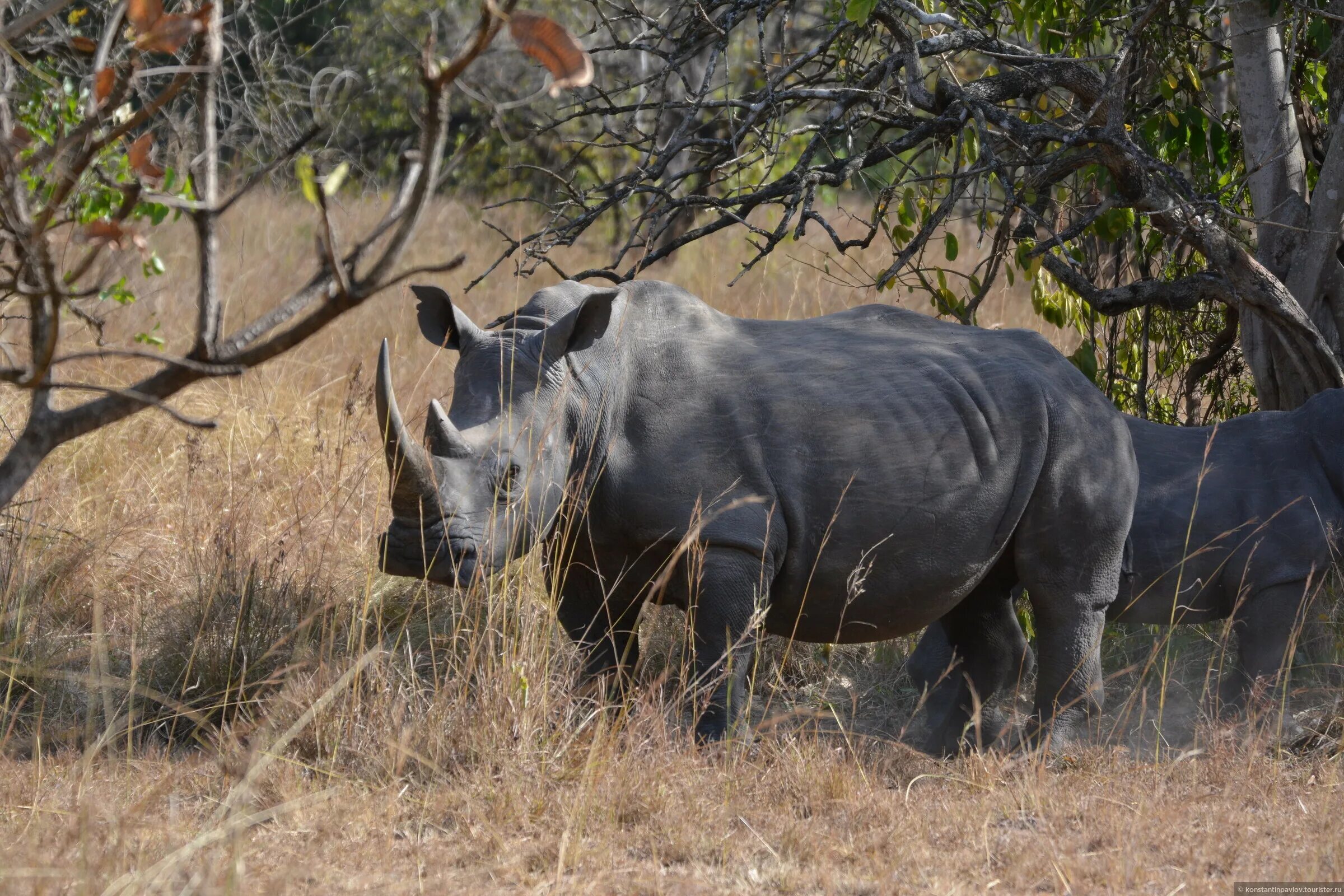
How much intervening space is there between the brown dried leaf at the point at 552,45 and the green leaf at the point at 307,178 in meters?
0.29

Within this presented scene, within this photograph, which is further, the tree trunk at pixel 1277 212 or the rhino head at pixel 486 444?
the tree trunk at pixel 1277 212

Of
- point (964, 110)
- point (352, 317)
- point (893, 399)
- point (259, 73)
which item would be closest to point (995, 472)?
point (893, 399)

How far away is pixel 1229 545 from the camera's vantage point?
4238mm

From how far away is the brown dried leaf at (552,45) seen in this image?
1665mm

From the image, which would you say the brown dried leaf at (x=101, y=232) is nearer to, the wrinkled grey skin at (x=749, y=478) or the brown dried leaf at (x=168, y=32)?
the brown dried leaf at (x=168, y=32)

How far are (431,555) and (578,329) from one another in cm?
71

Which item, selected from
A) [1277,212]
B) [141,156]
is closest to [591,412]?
[141,156]

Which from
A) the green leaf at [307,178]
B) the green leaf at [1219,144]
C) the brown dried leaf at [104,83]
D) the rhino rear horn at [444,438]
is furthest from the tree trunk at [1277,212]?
the green leaf at [307,178]

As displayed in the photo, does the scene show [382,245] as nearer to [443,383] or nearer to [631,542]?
[443,383]

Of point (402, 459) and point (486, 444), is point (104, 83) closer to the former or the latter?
point (402, 459)

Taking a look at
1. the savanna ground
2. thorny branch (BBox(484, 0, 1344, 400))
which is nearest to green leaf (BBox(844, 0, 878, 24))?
thorny branch (BBox(484, 0, 1344, 400))

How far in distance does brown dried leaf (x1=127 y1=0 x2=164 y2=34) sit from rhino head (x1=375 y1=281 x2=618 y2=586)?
1678 millimetres

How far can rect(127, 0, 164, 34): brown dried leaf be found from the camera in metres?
1.73

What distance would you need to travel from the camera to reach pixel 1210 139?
556cm
